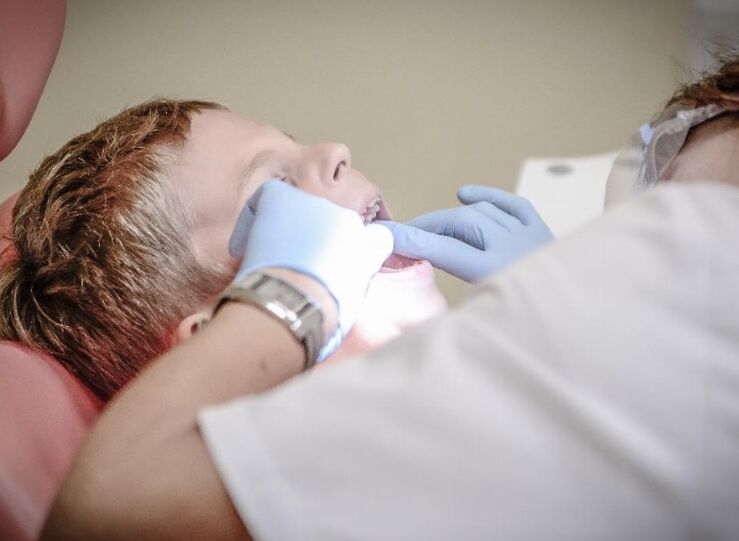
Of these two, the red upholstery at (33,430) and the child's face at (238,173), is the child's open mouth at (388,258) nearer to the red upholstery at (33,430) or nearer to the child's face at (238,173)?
the child's face at (238,173)

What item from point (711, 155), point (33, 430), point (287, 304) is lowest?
point (33, 430)

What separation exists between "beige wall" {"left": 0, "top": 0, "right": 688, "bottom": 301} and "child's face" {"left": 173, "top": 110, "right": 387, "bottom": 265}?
0.60 metres

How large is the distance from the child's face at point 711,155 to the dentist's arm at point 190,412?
0.44 meters

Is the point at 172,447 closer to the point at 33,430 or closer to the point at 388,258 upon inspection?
the point at 33,430

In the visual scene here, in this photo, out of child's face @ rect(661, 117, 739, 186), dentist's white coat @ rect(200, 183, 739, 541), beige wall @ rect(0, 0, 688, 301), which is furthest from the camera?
beige wall @ rect(0, 0, 688, 301)

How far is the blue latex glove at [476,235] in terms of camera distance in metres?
1.12

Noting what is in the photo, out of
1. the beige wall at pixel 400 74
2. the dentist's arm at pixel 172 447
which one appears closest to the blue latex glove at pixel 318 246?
the dentist's arm at pixel 172 447

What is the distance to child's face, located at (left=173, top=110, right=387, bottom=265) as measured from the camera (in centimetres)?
114

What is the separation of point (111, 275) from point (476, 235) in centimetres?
52

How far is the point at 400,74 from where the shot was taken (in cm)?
194

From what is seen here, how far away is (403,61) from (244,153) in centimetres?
86

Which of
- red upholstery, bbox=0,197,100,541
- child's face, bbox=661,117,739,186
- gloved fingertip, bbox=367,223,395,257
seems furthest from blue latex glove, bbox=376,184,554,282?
red upholstery, bbox=0,197,100,541

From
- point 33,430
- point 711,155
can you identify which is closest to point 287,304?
point 33,430

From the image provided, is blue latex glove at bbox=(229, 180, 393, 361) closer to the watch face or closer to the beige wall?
the watch face
